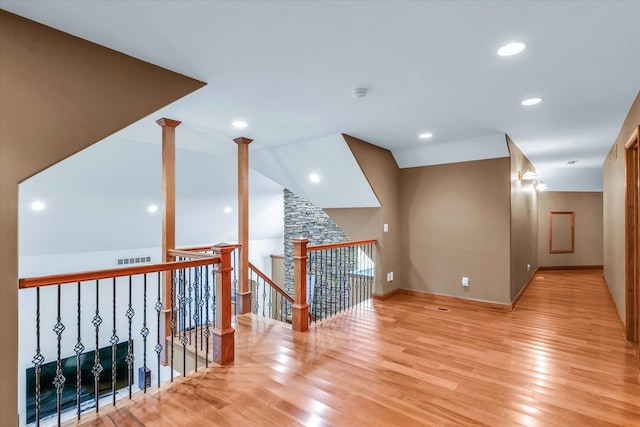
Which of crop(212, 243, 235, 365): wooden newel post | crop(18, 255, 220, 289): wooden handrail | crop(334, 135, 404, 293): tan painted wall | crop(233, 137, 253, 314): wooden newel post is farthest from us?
crop(334, 135, 404, 293): tan painted wall

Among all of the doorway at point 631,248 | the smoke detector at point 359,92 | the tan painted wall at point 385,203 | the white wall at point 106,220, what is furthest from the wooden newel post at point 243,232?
the doorway at point 631,248

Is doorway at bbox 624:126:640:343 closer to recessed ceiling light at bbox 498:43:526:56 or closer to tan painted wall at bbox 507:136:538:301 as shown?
tan painted wall at bbox 507:136:538:301

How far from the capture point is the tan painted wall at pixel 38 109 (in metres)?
1.74

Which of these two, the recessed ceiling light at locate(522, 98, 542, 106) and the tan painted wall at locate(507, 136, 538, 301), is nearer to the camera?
the recessed ceiling light at locate(522, 98, 542, 106)

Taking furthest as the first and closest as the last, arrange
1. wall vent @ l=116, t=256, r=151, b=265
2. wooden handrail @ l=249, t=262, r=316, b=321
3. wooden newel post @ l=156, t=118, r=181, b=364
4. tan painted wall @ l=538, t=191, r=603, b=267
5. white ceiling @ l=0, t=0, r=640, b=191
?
tan painted wall @ l=538, t=191, r=603, b=267
wall vent @ l=116, t=256, r=151, b=265
wooden handrail @ l=249, t=262, r=316, b=321
wooden newel post @ l=156, t=118, r=181, b=364
white ceiling @ l=0, t=0, r=640, b=191

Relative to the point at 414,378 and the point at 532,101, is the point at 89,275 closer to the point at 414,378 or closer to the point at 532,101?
the point at 414,378

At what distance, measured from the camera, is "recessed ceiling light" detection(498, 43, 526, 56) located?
2062 mm

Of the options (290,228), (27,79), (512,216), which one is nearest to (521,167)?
(512,216)

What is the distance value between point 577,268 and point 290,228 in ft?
23.4

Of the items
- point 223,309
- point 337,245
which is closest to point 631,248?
point 337,245

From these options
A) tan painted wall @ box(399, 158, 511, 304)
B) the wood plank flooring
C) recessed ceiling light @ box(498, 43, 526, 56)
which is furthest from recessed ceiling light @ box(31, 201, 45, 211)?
recessed ceiling light @ box(498, 43, 526, 56)

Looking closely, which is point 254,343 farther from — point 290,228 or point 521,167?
point 290,228

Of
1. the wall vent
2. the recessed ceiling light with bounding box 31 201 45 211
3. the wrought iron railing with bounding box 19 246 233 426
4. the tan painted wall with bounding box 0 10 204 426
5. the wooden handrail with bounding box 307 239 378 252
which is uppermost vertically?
the tan painted wall with bounding box 0 10 204 426

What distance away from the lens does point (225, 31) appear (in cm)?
192
